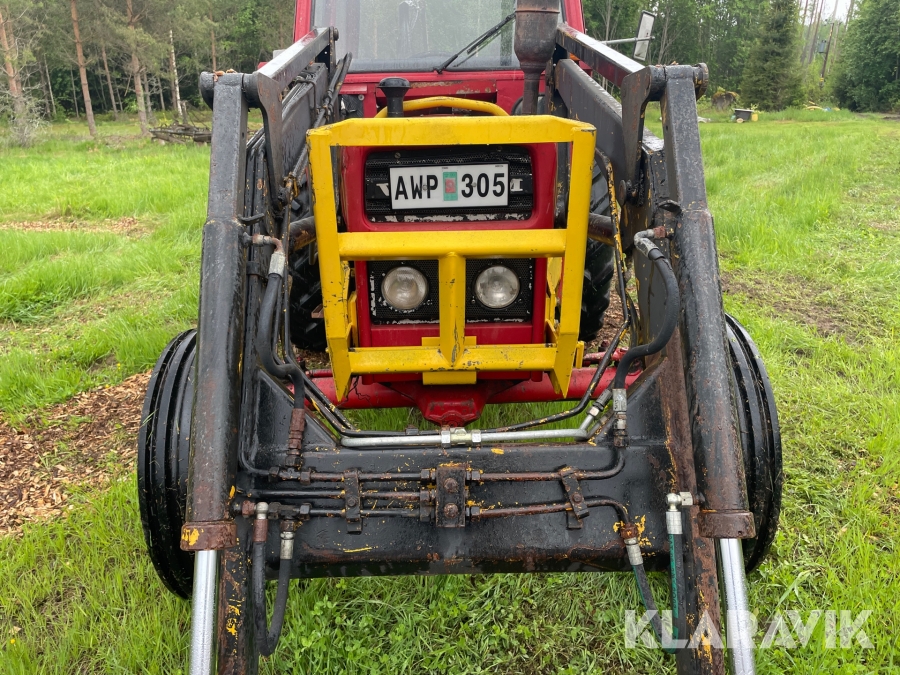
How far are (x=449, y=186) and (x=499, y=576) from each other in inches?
56.0

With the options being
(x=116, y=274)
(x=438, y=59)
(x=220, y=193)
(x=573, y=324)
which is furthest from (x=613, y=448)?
(x=116, y=274)

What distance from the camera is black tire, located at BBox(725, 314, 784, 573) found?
6.56 ft

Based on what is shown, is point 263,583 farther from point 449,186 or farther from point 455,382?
point 449,186

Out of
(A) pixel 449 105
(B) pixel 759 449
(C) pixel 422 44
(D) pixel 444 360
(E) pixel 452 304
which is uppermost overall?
(C) pixel 422 44

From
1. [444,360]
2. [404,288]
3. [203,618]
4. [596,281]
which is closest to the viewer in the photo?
[203,618]

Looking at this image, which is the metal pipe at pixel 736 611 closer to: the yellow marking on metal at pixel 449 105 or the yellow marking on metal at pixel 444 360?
the yellow marking on metal at pixel 444 360

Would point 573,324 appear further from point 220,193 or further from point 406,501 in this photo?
point 220,193

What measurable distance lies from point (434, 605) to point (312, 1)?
11.6ft

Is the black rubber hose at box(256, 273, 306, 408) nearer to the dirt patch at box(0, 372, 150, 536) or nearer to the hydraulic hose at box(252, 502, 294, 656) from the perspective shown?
the hydraulic hose at box(252, 502, 294, 656)

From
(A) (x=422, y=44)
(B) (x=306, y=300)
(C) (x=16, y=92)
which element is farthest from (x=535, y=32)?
(C) (x=16, y=92)

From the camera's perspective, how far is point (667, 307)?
1811mm

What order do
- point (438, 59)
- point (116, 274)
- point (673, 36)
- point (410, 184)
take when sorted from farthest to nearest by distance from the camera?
point (673, 36) < point (116, 274) < point (438, 59) < point (410, 184)

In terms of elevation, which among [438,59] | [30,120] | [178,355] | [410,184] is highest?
[438,59]

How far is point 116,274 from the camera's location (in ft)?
19.4
